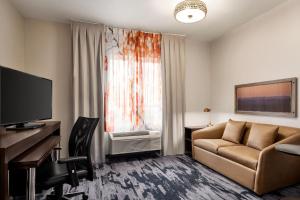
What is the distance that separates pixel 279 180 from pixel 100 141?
289 centimetres

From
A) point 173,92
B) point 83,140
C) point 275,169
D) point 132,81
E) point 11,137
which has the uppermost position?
point 132,81

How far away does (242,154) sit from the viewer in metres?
2.56

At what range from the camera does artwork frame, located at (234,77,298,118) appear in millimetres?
2797

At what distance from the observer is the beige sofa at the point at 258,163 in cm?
225

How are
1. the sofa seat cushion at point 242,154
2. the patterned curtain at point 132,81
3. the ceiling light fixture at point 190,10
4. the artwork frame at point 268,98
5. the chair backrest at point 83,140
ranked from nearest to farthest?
the chair backrest at point 83,140
the sofa seat cushion at point 242,154
the ceiling light fixture at point 190,10
the artwork frame at point 268,98
the patterned curtain at point 132,81

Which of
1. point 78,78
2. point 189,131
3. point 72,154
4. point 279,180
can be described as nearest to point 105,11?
point 78,78

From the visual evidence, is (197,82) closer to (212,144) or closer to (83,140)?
(212,144)

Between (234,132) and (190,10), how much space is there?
7.13ft

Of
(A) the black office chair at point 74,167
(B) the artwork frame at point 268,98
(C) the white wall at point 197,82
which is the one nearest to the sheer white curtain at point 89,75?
(A) the black office chair at point 74,167

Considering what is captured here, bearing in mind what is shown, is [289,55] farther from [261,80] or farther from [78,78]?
[78,78]

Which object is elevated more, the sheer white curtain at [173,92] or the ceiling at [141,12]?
the ceiling at [141,12]

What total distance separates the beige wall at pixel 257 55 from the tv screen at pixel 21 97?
11.6ft

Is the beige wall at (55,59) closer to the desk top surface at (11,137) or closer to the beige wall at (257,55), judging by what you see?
the desk top surface at (11,137)

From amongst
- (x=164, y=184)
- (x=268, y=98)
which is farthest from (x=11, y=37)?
(x=268, y=98)
